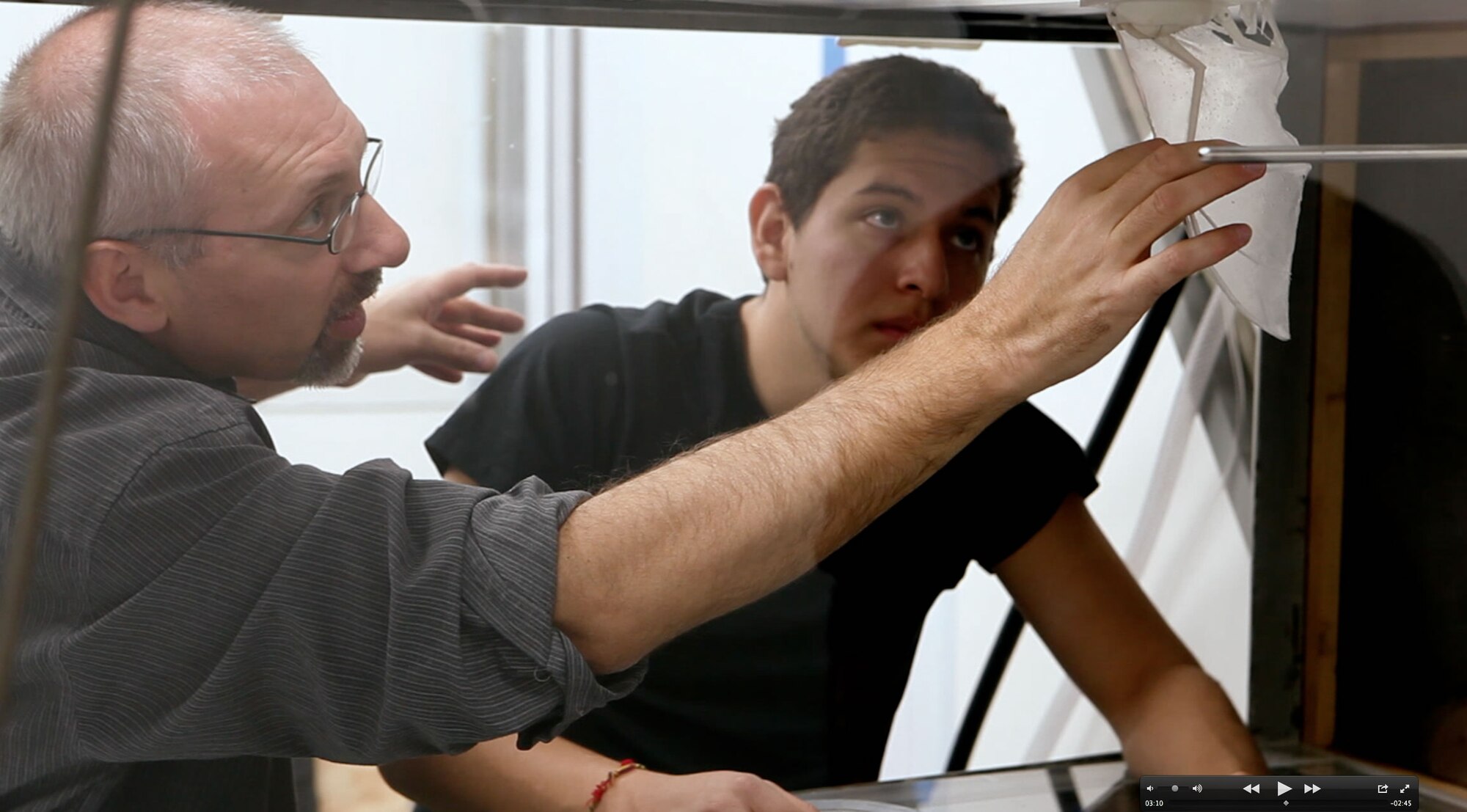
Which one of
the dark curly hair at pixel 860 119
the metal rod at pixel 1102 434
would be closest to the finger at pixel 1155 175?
the dark curly hair at pixel 860 119

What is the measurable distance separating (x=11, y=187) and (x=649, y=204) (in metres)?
0.41

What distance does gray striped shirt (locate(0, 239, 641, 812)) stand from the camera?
0.67 metres

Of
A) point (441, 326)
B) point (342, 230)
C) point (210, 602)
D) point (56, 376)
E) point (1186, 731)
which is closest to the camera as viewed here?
point (56, 376)

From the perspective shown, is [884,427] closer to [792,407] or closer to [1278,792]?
[792,407]

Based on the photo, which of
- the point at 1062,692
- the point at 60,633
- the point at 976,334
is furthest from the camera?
the point at 1062,692

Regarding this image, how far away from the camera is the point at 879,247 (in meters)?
0.96

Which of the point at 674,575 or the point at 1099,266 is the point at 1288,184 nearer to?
the point at 1099,266

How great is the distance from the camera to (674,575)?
0.72 metres

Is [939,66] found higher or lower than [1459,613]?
higher

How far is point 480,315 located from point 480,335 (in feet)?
0.05

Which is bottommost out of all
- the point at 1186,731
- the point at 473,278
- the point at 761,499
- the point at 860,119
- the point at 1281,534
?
the point at 1186,731

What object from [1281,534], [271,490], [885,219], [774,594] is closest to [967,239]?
[885,219]

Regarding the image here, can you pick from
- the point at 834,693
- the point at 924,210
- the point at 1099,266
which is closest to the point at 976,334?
the point at 1099,266

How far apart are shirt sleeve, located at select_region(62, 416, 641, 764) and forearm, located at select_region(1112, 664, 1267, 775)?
55cm
